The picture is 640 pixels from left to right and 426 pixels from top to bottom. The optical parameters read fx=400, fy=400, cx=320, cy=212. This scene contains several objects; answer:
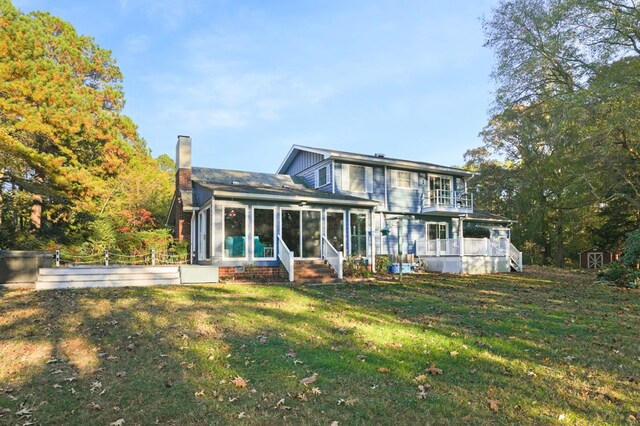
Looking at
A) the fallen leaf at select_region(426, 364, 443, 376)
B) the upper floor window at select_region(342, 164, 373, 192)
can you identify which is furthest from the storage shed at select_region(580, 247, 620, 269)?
the fallen leaf at select_region(426, 364, 443, 376)

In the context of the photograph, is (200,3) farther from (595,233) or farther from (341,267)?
(595,233)

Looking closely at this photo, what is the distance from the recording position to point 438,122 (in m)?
22.0

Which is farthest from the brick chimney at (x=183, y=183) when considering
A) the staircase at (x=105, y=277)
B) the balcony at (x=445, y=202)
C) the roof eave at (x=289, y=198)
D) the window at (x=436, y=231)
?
the window at (x=436, y=231)

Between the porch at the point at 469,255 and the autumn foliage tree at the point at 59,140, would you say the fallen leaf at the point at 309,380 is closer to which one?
the autumn foliage tree at the point at 59,140

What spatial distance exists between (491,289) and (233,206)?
368 inches

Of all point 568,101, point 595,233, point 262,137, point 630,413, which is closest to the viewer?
point 630,413

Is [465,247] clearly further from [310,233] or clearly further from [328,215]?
[310,233]

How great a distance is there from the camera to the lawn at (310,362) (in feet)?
13.1

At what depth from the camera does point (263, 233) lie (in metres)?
15.1

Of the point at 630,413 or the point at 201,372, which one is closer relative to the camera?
the point at 630,413

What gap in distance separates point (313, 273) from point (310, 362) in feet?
30.7

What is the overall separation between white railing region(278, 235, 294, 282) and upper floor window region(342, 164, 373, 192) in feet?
21.8

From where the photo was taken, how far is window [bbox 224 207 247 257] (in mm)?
14562

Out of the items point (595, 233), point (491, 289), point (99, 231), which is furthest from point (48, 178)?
point (595, 233)
